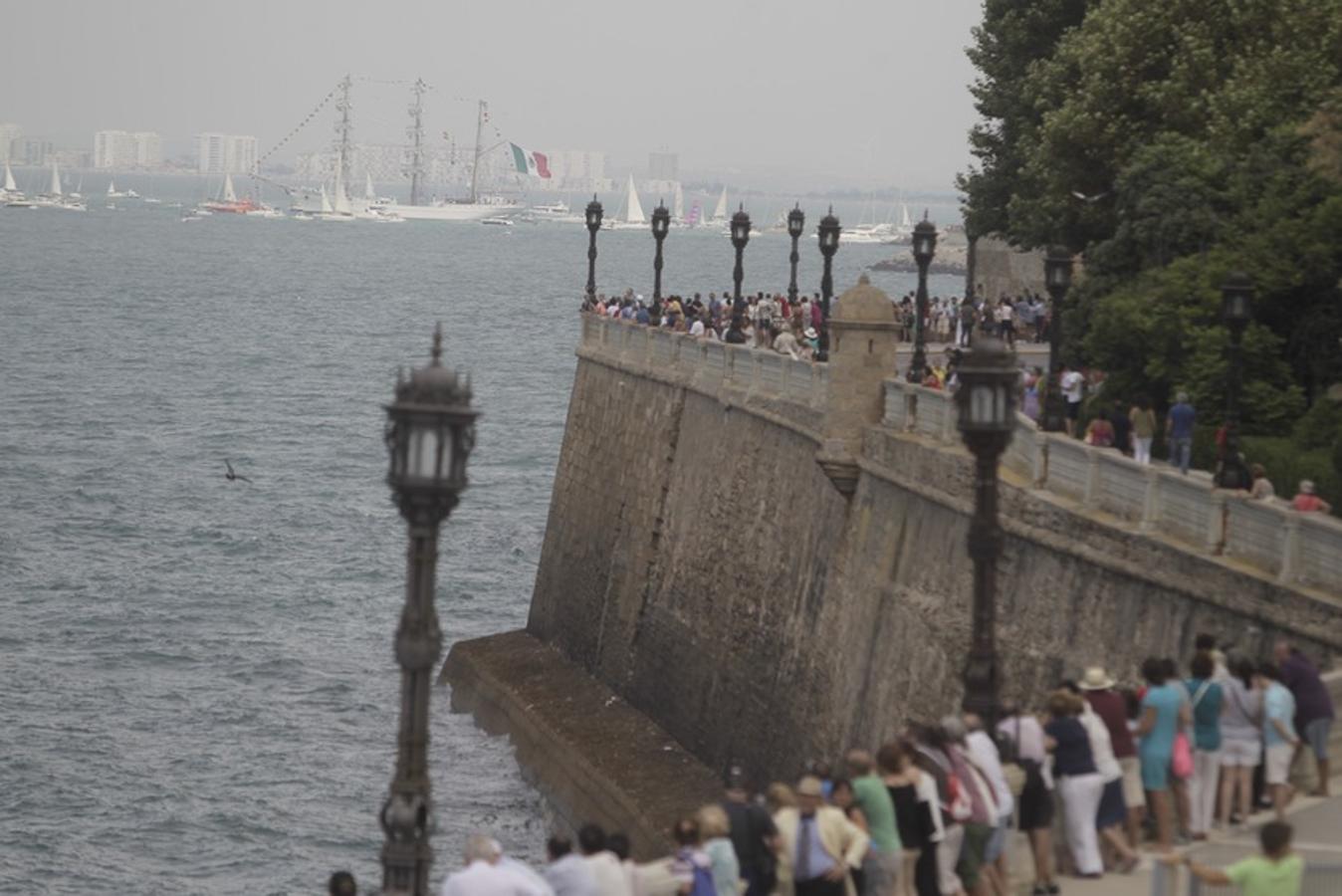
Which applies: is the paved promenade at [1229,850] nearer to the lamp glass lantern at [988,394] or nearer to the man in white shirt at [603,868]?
the lamp glass lantern at [988,394]

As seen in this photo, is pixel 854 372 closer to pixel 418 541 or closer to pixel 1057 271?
pixel 1057 271

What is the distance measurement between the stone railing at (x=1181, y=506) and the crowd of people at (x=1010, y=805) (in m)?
2.93

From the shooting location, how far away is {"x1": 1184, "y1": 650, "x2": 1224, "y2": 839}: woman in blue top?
1817 cm

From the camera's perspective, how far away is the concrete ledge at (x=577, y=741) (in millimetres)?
34062

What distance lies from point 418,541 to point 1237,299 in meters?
11.6

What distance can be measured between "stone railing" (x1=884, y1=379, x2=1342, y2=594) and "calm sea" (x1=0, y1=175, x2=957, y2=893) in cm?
1110

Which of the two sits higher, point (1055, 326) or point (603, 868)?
point (1055, 326)

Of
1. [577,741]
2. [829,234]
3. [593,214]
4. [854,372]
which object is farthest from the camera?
[593,214]

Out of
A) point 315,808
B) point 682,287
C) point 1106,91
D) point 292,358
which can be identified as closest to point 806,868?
point 315,808

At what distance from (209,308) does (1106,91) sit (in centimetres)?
11776

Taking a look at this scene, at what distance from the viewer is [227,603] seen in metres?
57.6

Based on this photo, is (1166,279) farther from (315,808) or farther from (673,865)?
(673,865)

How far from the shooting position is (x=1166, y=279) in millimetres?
33688

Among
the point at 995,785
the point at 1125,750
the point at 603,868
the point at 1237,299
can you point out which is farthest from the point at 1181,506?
the point at 603,868
